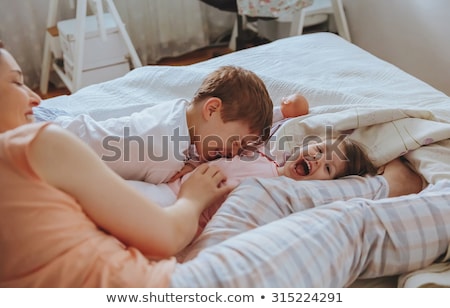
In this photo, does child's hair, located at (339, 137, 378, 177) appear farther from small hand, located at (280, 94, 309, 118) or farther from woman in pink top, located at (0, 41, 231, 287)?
woman in pink top, located at (0, 41, 231, 287)

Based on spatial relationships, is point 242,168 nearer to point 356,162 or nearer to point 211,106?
point 211,106

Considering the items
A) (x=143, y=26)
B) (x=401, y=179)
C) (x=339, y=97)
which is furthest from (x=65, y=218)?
(x=143, y=26)

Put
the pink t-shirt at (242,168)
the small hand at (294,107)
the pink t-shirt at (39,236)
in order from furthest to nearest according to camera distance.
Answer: the small hand at (294,107) < the pink t-shirt at (242,168) < the pink t-shirt at (39,236)

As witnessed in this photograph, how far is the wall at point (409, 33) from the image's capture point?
7.30 feet

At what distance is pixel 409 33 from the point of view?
7.79 feet

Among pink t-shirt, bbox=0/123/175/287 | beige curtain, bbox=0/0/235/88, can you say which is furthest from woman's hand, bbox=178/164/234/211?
beige curtain, bbox=0/0/235/88

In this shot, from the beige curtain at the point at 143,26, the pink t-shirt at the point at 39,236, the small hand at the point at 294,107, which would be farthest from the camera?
the beige curtain at the point at 143,26

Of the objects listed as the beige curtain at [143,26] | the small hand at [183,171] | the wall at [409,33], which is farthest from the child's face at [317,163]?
the beige curtain at [143,26]

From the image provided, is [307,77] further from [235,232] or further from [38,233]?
[38,233]

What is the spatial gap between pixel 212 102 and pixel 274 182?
25 cm

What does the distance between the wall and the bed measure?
595 millimetres

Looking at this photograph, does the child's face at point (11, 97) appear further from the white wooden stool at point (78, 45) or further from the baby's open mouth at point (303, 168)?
the white wooden stool at point (78, 45)

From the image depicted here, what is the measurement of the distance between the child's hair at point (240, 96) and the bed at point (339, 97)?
0.35 ft
